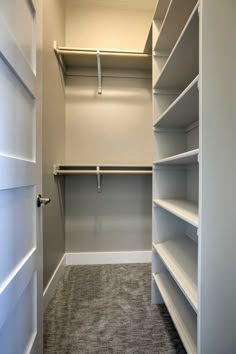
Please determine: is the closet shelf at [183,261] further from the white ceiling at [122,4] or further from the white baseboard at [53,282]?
the white ceiling at [122,4]

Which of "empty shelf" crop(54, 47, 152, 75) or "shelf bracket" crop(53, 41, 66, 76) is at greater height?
"empty shelf" crop(54, 47, 152, 75)

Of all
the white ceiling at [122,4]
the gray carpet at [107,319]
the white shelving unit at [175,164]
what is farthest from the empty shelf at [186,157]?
the white ceiling at [122,4]

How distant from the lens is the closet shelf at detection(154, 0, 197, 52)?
132cm

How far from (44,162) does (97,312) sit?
115 cm

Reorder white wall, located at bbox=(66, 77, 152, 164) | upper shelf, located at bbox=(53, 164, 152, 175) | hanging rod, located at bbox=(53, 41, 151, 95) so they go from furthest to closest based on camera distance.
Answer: white wall, located at bbox=(66, 77, 152, 164) < upper shelf, located at bbox=(53, 164, 152, 175) < hanging rod, located at bbox=(53, 41, 151, 95)

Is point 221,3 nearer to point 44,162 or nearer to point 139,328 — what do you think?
point 44,162

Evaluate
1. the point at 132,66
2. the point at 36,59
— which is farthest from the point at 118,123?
the point at 36,59

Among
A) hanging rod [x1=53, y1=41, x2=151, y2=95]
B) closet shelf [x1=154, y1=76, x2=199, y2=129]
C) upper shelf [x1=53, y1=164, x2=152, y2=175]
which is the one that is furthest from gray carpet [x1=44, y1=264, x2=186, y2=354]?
hanging rod [x1=53, y1=41, x2=151, y2=95]

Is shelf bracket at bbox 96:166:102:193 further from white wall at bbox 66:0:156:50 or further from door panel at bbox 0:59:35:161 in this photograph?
white wall at bbox 66:0:156:50

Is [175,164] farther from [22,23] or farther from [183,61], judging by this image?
[22,23]

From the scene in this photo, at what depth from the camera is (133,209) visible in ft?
8.38

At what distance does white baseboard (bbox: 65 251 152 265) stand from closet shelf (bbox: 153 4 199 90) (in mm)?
1764

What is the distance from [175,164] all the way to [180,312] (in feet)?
3.31

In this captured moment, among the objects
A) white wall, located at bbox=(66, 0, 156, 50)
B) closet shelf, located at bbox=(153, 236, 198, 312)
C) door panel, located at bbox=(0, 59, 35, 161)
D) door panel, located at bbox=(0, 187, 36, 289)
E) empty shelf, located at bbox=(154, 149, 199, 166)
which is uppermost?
white wall, located at bbox=(66, 0, 156, 50)
